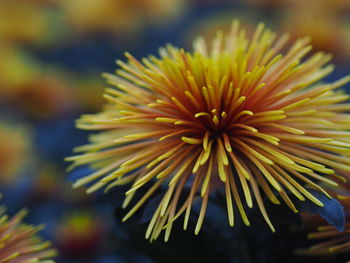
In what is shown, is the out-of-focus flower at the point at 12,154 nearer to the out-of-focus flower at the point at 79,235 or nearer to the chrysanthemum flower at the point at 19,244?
the out-of-focus flower at the point at 79,235

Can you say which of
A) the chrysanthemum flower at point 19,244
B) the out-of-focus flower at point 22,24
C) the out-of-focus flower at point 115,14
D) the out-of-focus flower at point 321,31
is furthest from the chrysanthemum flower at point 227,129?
the out-of-focus flower at point 22,24

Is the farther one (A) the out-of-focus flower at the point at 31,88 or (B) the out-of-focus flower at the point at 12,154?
(A) the out-of-focus flower at the point at 31,88

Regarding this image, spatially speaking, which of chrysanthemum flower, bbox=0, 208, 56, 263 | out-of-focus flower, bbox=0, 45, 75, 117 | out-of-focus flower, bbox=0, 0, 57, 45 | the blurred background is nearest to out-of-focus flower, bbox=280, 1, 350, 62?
the blurred background

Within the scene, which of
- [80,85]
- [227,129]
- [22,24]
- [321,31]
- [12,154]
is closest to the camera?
[227,129]

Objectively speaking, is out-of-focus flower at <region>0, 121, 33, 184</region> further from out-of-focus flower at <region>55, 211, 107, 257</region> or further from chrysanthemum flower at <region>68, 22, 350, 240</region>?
chrysanthemum flower at <region>68, 22, 350, 240</region>

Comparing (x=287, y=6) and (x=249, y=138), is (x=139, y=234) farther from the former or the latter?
(x=287, y=6)

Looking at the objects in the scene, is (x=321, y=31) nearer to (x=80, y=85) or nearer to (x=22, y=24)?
(x=80, y=85)

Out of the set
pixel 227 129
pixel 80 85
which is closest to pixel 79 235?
pixel 227 129
